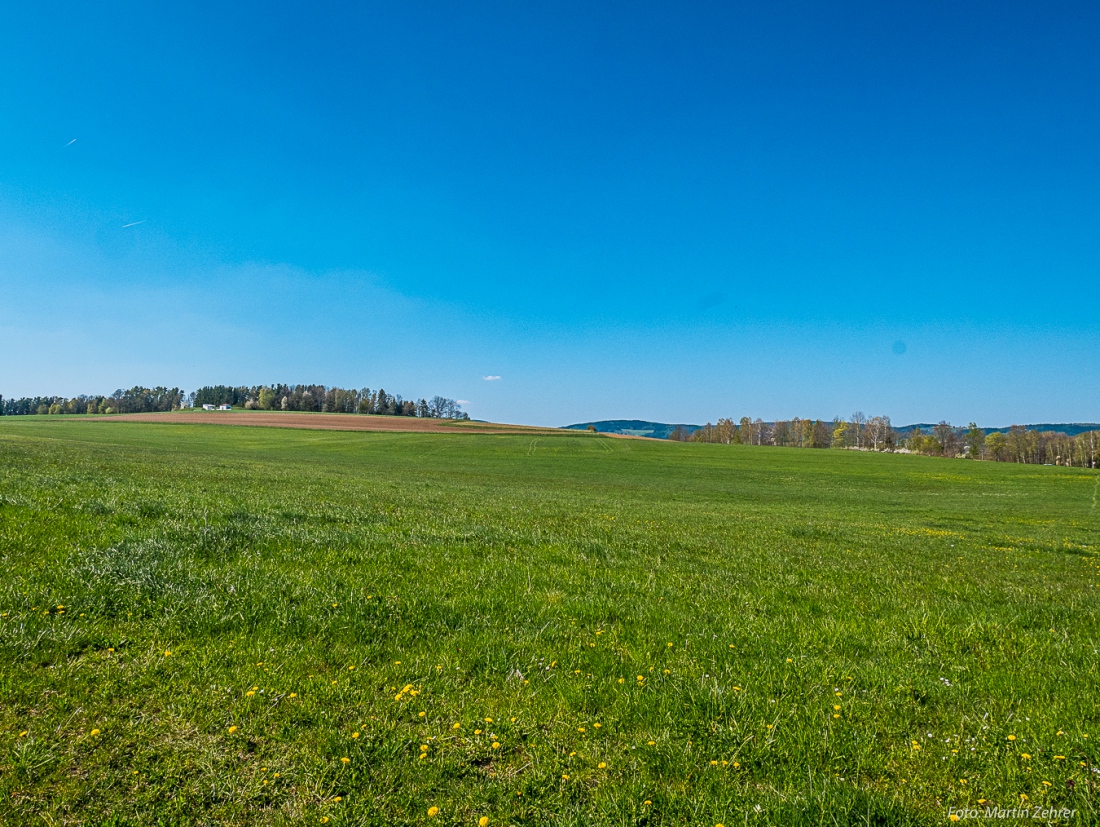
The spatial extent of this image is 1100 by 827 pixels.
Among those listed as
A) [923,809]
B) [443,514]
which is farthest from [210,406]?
[923,809]

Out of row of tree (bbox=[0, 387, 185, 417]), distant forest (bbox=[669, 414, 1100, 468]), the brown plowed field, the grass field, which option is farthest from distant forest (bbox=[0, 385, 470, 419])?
the grass field

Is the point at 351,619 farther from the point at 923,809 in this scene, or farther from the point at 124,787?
the point at 923,809

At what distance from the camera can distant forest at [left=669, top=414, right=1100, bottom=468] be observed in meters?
150

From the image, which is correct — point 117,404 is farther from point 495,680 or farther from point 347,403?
point 495,680

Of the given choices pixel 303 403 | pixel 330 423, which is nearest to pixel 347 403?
pixel 303 403

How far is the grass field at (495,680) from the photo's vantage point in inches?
150

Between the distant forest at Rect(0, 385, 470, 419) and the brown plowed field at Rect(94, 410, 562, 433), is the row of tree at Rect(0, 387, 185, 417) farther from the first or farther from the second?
the brown plowed field at Rect(94, 410, 562, 433)

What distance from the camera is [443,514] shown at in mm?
14758

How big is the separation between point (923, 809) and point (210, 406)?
237213 mm

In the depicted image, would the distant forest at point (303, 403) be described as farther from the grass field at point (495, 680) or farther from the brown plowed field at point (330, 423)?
the grass field at point (495, 680)

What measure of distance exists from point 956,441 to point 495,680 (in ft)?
701

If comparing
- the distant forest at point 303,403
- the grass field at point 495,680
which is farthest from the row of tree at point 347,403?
the grass field at point 495,680

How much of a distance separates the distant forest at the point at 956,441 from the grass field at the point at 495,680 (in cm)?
14600

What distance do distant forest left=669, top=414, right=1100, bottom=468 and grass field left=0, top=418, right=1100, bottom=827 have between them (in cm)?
14600
